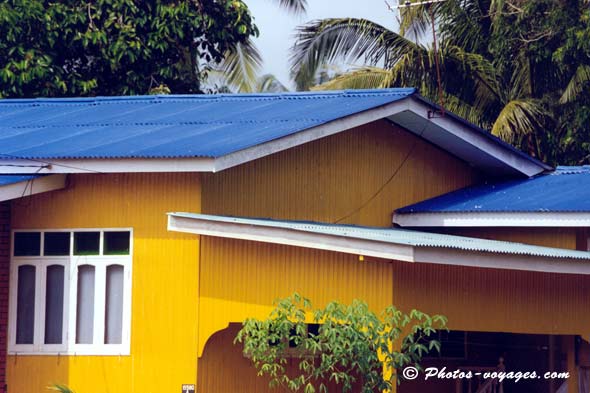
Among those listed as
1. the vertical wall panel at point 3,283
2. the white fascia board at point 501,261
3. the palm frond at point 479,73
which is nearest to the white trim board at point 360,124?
the vertical wall panel at point 3,283

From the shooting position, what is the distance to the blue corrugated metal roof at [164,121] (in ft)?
48.6

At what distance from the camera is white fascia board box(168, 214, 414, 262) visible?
42.9 ft

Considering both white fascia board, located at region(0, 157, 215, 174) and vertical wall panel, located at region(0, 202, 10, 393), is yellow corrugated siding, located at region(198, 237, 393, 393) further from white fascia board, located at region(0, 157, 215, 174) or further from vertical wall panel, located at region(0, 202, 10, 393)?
vertical wall panel, located at region(0, 202, 10, 393)

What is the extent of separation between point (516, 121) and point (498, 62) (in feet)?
→ 7.27

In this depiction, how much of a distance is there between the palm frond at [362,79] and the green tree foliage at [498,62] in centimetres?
2

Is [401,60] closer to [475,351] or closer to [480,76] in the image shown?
[480,76]

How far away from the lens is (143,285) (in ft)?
48.8

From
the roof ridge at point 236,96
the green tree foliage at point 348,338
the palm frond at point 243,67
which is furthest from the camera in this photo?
the palm frond at point 243,67

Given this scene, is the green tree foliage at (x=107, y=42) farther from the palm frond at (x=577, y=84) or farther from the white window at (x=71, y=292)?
the white window at (x=71, y=292)

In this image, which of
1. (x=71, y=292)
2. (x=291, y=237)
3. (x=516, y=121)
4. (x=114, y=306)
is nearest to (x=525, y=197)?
(x=291, y=237)

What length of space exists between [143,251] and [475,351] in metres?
5.43

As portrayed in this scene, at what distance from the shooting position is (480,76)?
24875 millimetres

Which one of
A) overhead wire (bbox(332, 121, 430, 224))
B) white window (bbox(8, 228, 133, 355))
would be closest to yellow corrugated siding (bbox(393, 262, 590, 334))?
overhead wire (bbox(332, 121, 430, 224))

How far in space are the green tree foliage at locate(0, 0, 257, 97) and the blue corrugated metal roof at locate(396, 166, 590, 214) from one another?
8.24 meters
